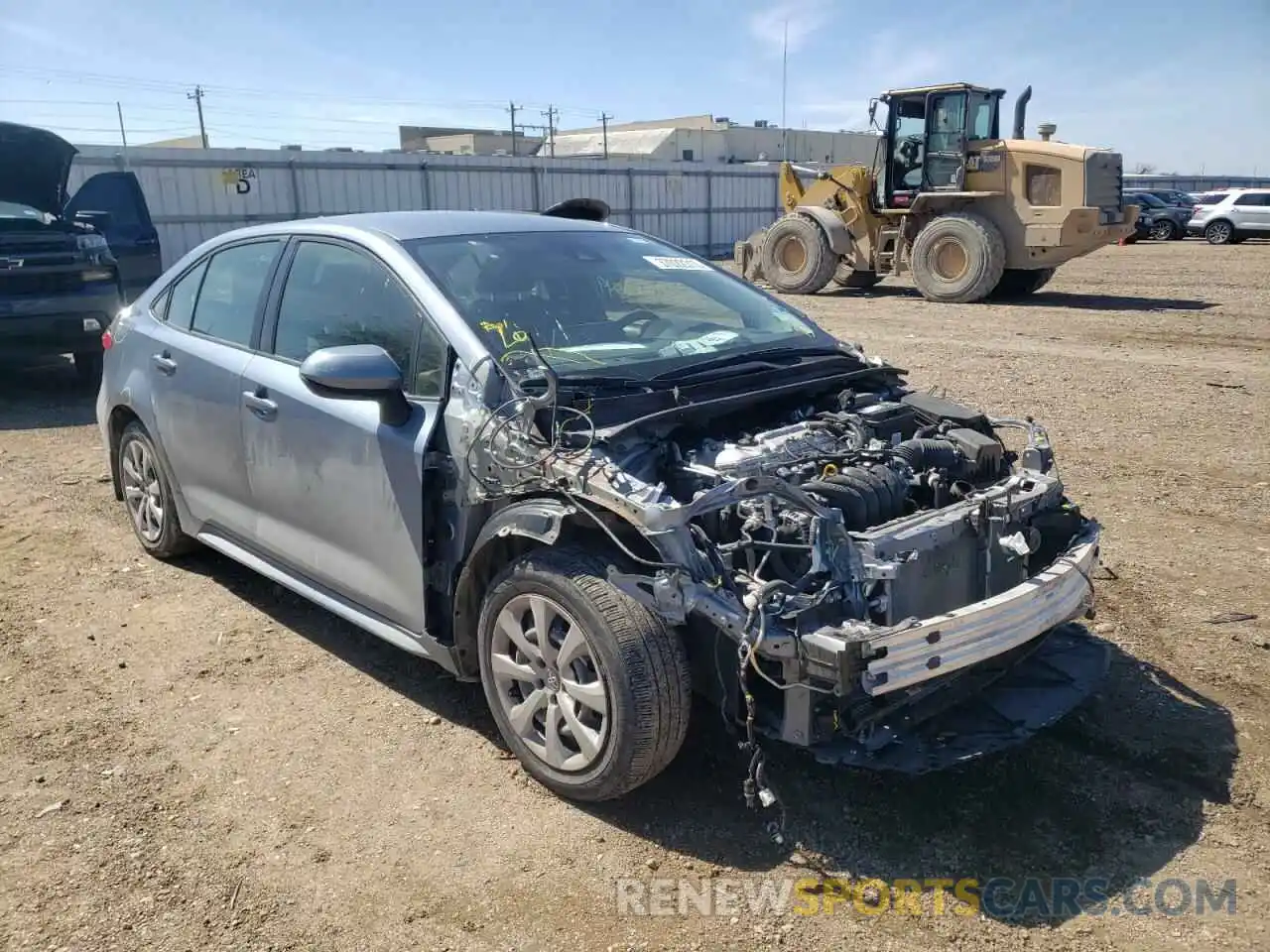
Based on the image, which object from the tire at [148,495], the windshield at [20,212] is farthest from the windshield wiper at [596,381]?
the windshield at [20,212]

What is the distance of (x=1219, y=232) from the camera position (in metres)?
29.7

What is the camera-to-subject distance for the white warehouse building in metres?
47.8

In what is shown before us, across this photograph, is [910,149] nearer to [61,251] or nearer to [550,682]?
[61,251]

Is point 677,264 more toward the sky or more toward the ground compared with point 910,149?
more toward the ground

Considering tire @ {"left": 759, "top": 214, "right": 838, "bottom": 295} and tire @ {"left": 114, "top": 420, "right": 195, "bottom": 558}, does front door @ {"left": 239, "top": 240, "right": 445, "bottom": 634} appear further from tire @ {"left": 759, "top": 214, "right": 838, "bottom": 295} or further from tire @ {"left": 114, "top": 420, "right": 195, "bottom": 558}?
tire @ {"left": 759, "top": 214, "right": 838, "bottom": 295}

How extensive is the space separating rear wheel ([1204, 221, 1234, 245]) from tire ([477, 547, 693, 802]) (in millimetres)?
32160

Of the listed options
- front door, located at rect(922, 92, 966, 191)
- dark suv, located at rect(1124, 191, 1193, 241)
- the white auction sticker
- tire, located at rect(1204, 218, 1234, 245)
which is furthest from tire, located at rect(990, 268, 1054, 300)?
dark suv, located at rect(1124, 191, 1193, 241)

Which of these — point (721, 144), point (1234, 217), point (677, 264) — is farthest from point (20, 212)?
point (721, 144)

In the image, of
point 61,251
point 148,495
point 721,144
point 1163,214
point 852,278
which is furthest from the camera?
point 721,144

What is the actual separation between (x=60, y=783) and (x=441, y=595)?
1.38m

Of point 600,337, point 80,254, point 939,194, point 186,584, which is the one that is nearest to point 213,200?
point 80,254

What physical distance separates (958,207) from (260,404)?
14.1m

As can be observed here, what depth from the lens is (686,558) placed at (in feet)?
9.48

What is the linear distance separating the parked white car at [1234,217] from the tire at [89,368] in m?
29.8
